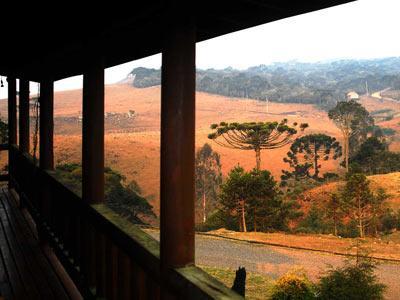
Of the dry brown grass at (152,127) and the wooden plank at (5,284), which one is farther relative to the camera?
the dry brown grass at (152,127)

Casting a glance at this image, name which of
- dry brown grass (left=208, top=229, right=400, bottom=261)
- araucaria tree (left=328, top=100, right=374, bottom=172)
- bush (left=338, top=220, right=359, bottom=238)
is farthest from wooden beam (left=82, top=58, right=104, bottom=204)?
araucaria tree (left=328, top=100, right=374, bottom=172)

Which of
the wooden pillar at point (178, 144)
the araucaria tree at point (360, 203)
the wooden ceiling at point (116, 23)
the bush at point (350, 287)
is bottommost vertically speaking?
the bush at point (350, 287)

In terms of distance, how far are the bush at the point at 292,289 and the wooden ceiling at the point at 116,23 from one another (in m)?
14.3

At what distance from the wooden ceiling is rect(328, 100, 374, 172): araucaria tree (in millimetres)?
45436

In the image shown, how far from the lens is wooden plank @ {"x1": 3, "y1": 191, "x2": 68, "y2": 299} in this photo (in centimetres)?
365

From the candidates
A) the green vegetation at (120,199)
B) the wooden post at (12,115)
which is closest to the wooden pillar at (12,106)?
the wooden post at (12,115)

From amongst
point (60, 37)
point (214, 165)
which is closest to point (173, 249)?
point (60, 37)

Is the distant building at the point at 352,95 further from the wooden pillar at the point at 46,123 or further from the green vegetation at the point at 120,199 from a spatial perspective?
the wooden pillar at the point at 46,123

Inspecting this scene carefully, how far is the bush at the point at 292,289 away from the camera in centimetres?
1590

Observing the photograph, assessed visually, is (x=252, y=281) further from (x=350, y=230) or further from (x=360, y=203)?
(x=360, y=203)

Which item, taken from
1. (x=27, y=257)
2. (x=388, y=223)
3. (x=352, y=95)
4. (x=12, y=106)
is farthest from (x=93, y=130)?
(x=352, y=95)

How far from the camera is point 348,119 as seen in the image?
51.2 meters

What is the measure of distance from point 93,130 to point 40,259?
2179mm

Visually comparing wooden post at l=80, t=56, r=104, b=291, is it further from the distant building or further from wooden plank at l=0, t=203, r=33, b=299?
the distant building
